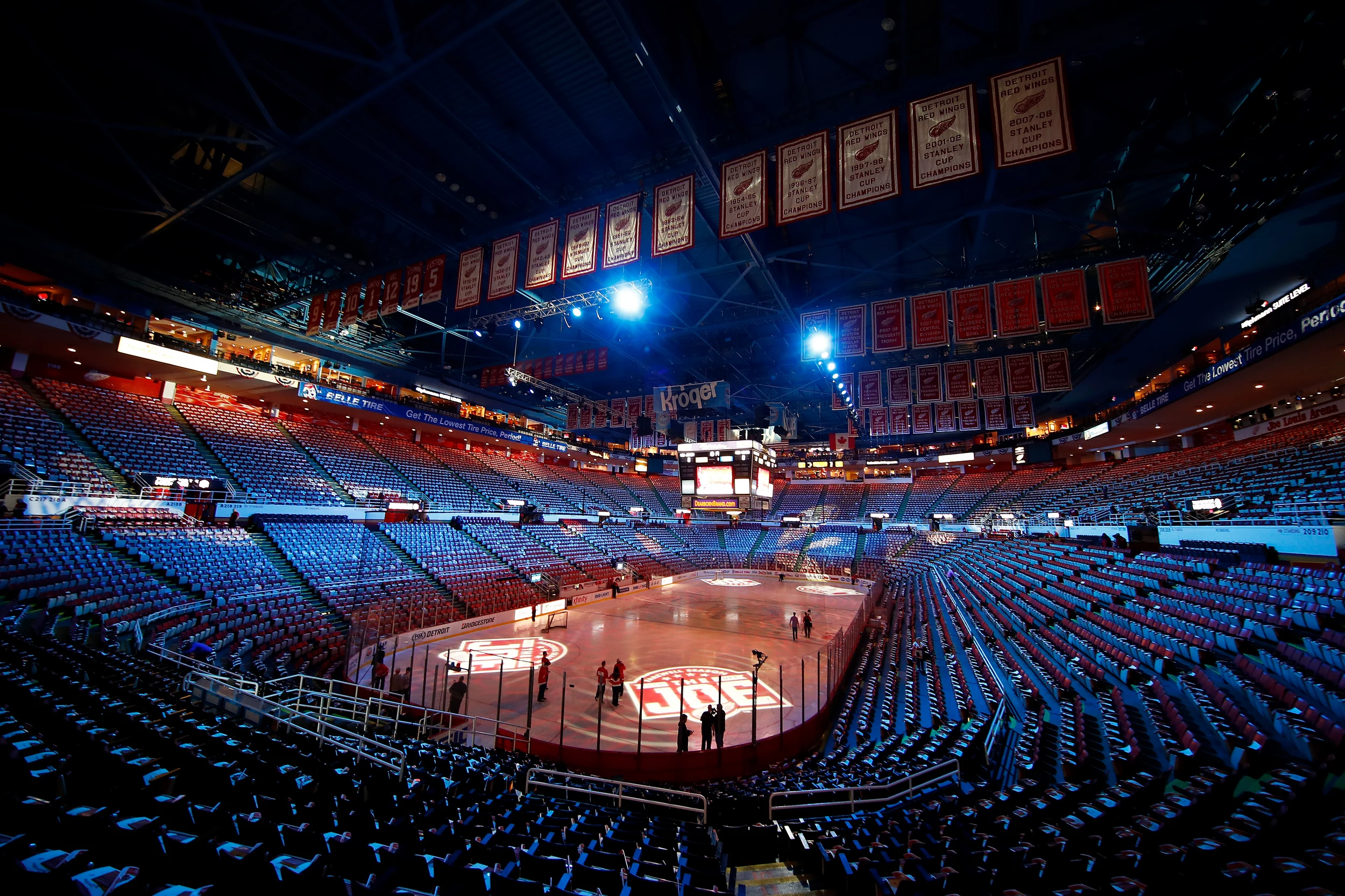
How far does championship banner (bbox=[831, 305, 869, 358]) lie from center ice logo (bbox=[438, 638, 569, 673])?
39.2 feet

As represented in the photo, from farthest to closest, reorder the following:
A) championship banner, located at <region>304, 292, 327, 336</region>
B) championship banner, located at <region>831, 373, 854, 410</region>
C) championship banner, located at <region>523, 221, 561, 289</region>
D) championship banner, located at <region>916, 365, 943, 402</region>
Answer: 1. championship banner, located at <region>831, 373, 854, 410</region>
2. championship banner, located at <region>916, 365, 943, 402</region>
3. championship banner, located at <region>304, 292, 327, 336</region>
4. championship banner, located at <region>523, 221, 561, 289</region>

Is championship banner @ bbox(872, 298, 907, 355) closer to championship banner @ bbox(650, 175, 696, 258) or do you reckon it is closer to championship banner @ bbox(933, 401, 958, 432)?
championship banner @ bbox(650, 175, 696, 258)

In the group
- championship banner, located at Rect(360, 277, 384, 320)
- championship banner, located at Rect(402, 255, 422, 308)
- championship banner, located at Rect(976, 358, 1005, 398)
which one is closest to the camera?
championship banner, located at Rect(402, 255, 422, 308)

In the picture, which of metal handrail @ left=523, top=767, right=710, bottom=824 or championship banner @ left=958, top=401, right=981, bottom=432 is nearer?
metal handrail @ left=523, top=767, right=710, bottom=824

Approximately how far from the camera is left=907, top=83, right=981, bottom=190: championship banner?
7457 millimetres

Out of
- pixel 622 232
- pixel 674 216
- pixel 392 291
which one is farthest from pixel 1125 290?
pixel 392 291

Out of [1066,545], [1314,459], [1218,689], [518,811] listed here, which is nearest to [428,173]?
[518,811]

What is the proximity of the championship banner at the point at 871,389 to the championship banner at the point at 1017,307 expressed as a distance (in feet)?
21.0

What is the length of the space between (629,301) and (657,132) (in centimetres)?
489

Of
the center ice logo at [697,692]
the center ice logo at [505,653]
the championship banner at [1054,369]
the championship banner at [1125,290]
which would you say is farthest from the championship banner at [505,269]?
the championship banner at [1054,369]

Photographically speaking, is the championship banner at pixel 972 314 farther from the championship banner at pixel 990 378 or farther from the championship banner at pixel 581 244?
the championship banner at pixel 581 244

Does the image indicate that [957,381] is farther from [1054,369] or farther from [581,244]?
[581,244]

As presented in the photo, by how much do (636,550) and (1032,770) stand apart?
31368mm

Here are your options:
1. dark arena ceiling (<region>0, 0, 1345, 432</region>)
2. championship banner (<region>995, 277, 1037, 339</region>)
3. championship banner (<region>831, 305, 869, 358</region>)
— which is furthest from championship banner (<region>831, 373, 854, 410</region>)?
championship banner (<region>995, 277, 1037, 339</region>)
